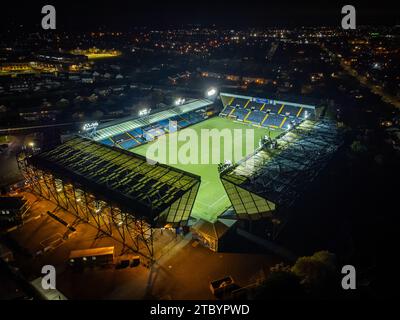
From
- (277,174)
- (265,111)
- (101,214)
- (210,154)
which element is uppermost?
(265,111)

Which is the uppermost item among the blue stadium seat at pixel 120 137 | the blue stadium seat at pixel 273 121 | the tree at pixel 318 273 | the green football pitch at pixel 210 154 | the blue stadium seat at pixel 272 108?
the blue stadium seat at pixel 272 108

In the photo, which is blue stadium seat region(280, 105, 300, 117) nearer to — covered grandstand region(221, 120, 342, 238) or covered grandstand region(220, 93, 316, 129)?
covered grandstand region(220, 93, 316, 129)

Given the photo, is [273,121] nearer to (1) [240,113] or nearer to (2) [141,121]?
(1) [240,113]

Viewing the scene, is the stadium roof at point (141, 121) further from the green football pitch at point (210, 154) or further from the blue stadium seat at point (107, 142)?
the green football pitch at point (210, 154)

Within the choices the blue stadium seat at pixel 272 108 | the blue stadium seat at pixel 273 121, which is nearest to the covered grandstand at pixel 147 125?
the blue stadium seat at pixel 272 108

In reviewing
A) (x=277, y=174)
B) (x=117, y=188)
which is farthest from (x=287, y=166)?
(x=117, y=188)

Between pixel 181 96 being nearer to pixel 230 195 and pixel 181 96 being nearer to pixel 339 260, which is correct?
pixel 230 195

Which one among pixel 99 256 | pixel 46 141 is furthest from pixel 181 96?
pixel 99 256
